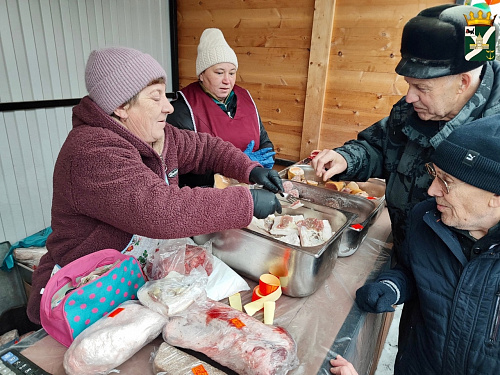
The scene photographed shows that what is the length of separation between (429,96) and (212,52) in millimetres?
1285

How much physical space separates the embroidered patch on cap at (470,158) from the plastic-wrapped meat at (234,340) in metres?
0.68

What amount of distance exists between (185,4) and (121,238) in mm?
3536

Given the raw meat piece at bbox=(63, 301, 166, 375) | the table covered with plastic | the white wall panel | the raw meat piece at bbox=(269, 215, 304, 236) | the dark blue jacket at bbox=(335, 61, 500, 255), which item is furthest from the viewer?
the white wall panel

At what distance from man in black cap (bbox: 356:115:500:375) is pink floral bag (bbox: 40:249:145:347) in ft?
2.58

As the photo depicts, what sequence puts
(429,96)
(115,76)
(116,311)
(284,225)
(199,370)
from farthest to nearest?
(284,225) → (429,96) → (115,76) → (116,311) → (199,370)

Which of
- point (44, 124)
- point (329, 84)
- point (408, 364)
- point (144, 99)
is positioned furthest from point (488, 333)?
point (44, 124)

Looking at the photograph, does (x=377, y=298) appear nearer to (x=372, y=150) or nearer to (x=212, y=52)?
(x=372, y=150)

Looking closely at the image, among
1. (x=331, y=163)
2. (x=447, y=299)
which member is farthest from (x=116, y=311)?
(x=331, y=163)

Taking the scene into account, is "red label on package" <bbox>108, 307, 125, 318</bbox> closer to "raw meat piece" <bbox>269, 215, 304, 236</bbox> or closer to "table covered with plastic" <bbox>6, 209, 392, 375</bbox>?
"table covered with plastic" <bbox>6, 209, 392, 375</bbox>

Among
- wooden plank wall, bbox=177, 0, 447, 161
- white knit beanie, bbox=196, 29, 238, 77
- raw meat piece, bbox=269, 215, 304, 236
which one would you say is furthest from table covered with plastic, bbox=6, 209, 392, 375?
wooden plank wall, bbox=177, 0, 447, 161

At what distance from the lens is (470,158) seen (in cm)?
87

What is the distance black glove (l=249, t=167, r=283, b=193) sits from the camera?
1.40 meters

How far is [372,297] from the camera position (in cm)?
108

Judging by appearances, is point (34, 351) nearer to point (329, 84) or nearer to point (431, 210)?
point (431, 210)
